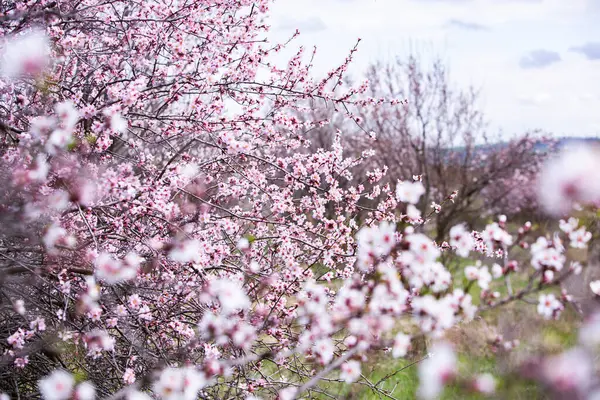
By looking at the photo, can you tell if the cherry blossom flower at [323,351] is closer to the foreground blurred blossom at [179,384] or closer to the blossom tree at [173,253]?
the blossom tree at [173,253]

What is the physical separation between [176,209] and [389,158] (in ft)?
24.4

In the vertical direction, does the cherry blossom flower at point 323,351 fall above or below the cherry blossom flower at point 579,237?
below

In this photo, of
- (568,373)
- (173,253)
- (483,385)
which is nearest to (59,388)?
(173,253)

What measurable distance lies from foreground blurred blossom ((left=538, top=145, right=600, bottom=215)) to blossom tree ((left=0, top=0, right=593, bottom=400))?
0.03 metres

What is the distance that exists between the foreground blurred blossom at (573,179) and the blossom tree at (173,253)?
0.09 ft

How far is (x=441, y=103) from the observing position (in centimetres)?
986

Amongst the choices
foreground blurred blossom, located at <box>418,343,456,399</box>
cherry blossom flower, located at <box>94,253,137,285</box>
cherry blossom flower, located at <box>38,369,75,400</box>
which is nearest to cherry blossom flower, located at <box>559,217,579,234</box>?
foreground blurred blossom, located at <box>418,343,456,399</box>

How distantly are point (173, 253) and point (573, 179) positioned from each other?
73.1 inches

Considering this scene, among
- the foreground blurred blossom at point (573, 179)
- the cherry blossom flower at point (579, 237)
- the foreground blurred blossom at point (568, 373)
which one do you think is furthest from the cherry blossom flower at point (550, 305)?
the foreground blurred blossom at point (568, 373)

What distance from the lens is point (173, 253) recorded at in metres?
2.62

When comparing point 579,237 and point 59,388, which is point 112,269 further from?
point 579,237

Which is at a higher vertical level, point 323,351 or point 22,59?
point 22,59

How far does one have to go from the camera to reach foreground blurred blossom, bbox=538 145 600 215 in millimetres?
1699

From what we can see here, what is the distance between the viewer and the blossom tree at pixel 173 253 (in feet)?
6.23
